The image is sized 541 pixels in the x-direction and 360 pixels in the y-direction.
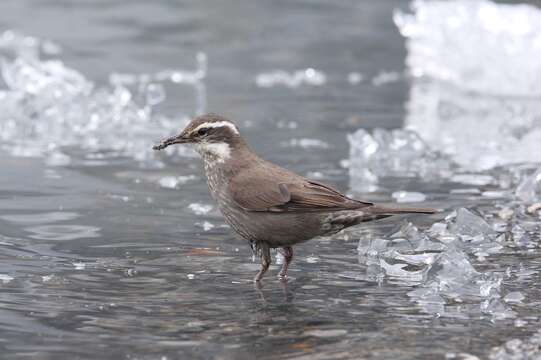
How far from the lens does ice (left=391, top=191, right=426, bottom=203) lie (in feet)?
30.7

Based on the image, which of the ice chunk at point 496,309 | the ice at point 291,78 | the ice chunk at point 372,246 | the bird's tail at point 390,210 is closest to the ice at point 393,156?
the ice chunk at point 372,246

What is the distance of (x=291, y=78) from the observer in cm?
1620

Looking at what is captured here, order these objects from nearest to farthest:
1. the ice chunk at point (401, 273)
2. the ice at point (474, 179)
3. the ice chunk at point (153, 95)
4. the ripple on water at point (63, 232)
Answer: the ice chunk at point (401, 273) < the ripple on water at point (63, 232) < the ice at point (474, 179) < the ice chunk at point (153, 95)

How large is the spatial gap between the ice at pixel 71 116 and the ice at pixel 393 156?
1.96m

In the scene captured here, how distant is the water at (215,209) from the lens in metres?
5.85

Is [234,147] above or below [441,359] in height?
above

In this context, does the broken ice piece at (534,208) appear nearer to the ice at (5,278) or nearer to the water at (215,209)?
the water at (215,209)

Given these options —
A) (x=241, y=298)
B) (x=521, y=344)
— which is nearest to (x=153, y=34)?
(x=241, y=298)

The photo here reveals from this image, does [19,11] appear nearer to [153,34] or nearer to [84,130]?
[153,34]

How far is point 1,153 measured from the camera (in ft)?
36.0

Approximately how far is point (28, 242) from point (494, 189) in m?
4.13

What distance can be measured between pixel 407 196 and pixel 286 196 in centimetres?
252

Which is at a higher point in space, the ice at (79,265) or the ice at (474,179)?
the ice at (474,179)

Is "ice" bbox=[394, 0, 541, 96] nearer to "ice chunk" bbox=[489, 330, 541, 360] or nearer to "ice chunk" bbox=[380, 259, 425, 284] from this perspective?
"ice chunk" bbox=[380, 259, 425, 284]
